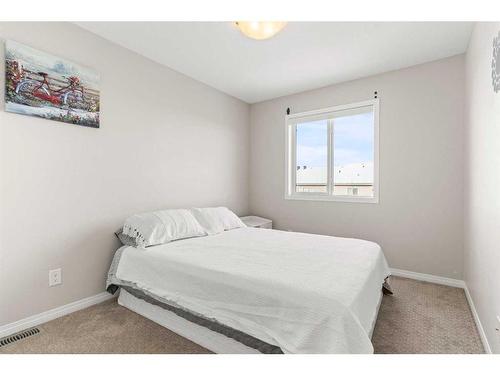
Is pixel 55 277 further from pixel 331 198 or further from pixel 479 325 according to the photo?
pixel 479 325

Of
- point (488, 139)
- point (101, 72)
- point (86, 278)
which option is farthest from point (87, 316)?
point (488, 139)

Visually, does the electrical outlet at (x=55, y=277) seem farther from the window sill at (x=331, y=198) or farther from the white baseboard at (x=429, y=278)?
the white baseboard at (x=429, y=278)

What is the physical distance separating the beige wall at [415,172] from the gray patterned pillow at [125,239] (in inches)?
95.4

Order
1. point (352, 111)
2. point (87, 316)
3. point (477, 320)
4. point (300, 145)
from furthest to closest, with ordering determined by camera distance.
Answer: point (300, 145), point (352, 111), point (87, 316), point (477, 320)

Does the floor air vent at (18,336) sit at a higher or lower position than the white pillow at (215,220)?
lower

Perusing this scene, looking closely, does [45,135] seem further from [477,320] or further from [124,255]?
[477,320]

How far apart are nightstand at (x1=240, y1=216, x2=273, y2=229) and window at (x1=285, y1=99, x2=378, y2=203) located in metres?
0.51

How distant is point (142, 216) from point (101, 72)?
139 cm

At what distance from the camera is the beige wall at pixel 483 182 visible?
1.51 metres

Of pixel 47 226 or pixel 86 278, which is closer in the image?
pixel 47 226

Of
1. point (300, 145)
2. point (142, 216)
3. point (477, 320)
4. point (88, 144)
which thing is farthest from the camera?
point (300, 145)

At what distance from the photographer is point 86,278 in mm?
2283

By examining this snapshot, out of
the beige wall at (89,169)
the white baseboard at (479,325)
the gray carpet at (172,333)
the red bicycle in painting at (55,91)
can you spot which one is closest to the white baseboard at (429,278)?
the white baseboard at (479,325)

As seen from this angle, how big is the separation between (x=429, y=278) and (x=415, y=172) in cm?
120
